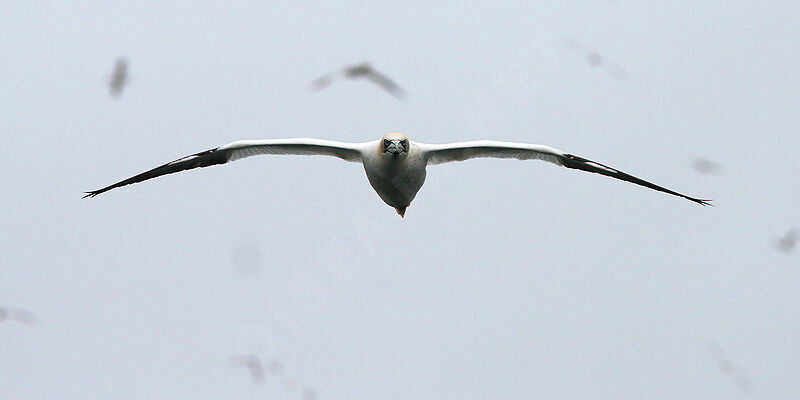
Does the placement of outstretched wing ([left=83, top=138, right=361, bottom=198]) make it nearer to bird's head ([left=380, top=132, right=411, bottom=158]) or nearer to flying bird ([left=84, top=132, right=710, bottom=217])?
flying bird ([left=84, top=132, right=710, bottom=217])

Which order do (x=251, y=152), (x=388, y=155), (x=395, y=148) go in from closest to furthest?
(x=395, y=148) < (x=388, y=155) < (x=251, y=152)

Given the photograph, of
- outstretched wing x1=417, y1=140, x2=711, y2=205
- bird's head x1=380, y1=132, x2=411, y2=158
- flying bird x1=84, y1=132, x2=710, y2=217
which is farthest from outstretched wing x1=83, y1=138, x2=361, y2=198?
outstretched wing x1=417, y1=140, x2=711, y2=205

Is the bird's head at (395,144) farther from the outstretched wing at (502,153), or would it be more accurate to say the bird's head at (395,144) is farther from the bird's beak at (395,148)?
the outstretched wing at (502,153)

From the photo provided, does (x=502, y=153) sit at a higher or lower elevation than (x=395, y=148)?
higher

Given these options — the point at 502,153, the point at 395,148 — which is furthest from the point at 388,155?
the point at 502,153

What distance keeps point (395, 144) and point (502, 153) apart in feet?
10.4

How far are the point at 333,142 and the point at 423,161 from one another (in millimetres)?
2386

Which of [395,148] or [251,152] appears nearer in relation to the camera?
[395,148]

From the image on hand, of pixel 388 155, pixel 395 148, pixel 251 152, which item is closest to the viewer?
pixel 395 148

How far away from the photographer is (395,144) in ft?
85.9

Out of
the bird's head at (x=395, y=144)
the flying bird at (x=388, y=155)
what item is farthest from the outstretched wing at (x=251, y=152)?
the bird's head at (x=395, y=144)

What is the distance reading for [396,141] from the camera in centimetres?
2622

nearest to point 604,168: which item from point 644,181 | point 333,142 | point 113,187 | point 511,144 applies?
point 644,181

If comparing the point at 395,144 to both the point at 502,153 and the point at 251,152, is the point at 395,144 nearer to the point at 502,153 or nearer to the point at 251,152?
the point at 502,153
